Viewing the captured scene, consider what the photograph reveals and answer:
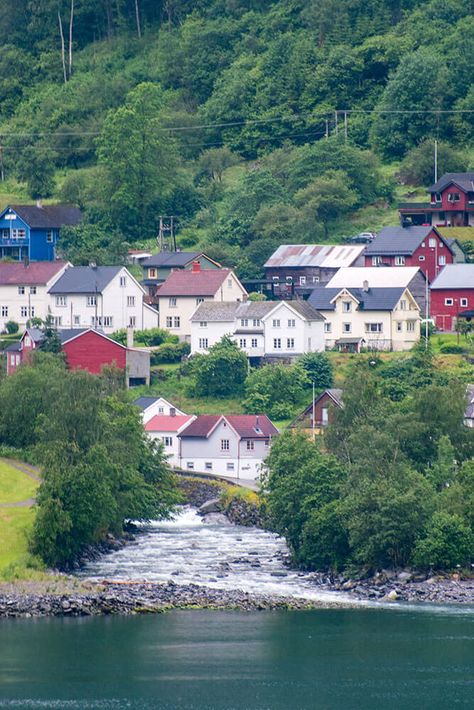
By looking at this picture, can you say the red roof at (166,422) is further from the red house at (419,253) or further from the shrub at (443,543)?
the shrub at (443,543)

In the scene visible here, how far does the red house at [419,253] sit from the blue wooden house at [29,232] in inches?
912

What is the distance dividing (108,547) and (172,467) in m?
17.6

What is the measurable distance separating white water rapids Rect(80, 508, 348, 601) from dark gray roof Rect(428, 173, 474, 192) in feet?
143

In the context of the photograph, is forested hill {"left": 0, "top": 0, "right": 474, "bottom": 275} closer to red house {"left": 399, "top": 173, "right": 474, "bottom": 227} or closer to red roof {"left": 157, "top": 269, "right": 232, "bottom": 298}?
red house {"left": 399, "top": 173, "right": 474, "bottom": 227}

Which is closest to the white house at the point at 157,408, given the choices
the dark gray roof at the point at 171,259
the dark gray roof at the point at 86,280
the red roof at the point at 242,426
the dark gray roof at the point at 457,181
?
the red roof at the point at 242,426

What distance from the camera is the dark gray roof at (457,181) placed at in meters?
121

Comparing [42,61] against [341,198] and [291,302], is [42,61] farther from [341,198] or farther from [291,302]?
[291,302]

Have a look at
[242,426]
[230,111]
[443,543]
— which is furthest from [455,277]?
[443,543]

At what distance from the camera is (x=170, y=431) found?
313 ft

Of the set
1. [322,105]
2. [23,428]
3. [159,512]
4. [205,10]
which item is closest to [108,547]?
[159,512]

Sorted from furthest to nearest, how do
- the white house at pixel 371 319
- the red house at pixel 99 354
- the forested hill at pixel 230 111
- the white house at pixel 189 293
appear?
the forested hill at pixel 230 111 < the white house at pixel 189 293 < the white house at pixel 371 319 < the red house at pixel 99 354

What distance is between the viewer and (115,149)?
129125mm


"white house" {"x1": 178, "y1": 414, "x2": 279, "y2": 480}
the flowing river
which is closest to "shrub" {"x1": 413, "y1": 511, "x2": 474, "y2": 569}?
the flowing river

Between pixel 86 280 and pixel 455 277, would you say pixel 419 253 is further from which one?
pixel 86 280
